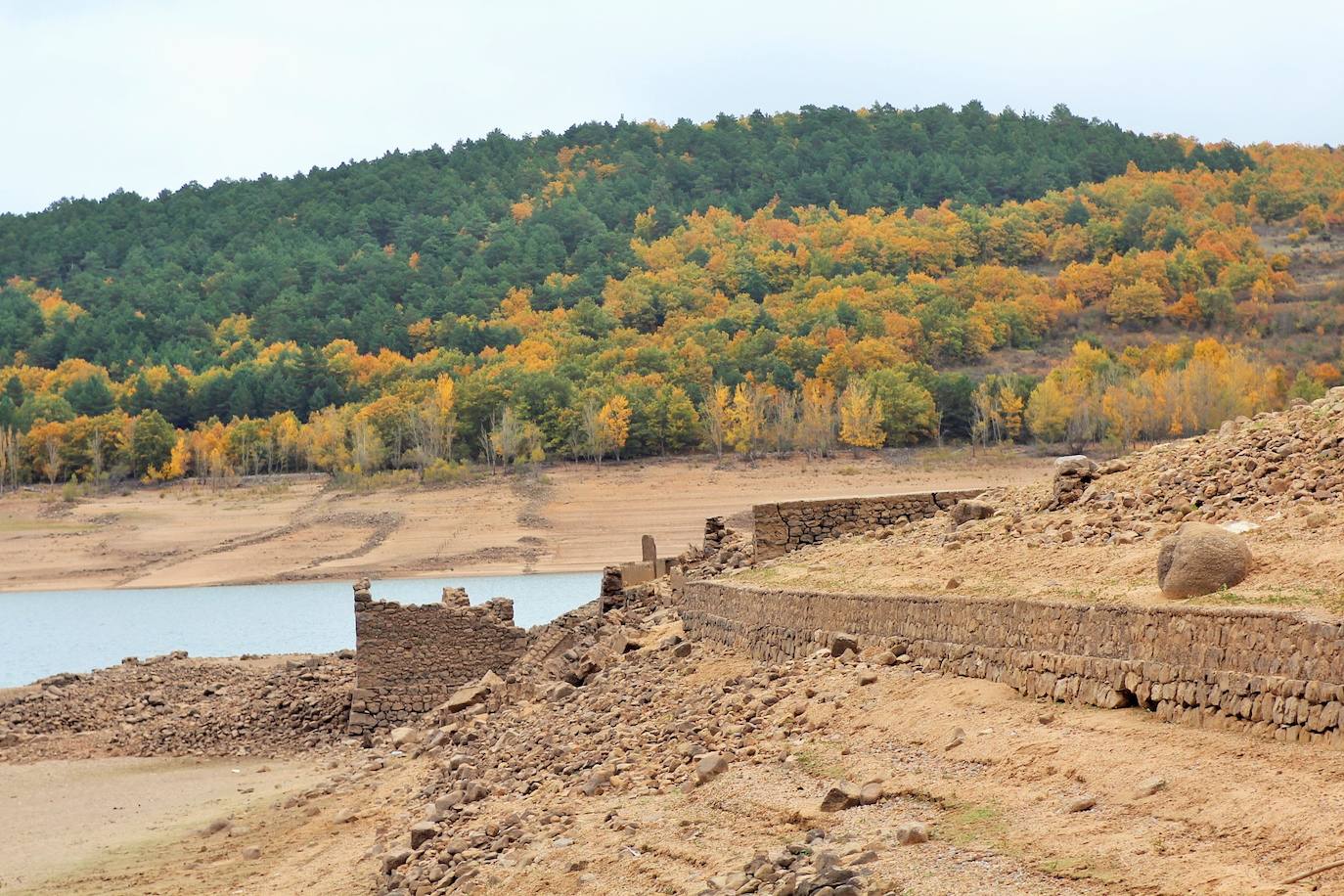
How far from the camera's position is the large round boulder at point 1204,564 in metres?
9.88

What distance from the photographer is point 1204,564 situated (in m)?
9.88

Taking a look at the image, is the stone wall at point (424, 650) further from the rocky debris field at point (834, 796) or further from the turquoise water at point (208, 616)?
the turquoise water at point (208, 616)

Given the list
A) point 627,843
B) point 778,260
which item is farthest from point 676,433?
point 627,843

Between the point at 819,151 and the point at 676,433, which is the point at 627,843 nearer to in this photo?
the point at 676,433

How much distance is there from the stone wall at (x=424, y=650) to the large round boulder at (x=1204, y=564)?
13313 mm

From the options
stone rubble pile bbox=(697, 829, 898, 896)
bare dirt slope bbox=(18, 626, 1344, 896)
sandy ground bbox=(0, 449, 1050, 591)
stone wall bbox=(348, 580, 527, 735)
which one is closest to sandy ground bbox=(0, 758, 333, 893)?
bare dirt slope bbox=(18, 626, 1344, 896)

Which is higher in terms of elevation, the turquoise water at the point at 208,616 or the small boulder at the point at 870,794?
the small boulder at the point at 870,794

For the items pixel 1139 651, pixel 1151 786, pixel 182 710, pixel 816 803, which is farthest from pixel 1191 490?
pixel 182 710

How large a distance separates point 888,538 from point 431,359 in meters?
100

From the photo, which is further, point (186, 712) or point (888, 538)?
point (186, 712)

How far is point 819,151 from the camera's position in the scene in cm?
16600

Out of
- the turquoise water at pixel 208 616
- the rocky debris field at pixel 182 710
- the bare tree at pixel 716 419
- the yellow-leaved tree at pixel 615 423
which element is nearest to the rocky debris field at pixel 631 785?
the rocky debris field at pixel 182 710

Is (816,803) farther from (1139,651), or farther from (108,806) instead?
(108,806)

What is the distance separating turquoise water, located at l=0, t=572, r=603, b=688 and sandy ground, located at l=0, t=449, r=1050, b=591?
4.99ft
